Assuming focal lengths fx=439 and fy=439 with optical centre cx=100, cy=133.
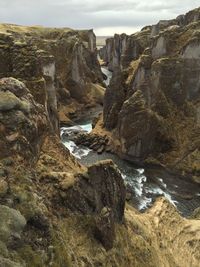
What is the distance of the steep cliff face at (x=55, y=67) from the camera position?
4897 cm

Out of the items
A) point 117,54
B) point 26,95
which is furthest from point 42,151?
point 117,54

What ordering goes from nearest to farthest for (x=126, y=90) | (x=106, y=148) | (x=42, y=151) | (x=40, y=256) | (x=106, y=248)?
1. (x=40, y=256)
2. (x=106, y=248)
3. (x=42, y=151)
4. (x=106, y=148)
5. (x=126, y=90)

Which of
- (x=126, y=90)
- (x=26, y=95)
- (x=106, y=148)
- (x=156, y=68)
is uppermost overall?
(x=26, y=95)

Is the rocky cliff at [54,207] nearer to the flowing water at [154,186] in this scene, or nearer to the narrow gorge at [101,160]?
the narrow gorge at [101,160]

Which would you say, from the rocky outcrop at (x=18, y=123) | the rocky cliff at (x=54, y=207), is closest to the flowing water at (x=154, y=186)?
the rocky cliff at (x=54, y=207)

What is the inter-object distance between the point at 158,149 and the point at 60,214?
5390 cm

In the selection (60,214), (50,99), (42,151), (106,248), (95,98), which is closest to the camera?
(60,214)

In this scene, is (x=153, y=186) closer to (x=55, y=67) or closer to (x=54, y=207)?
(x=54, y=207)

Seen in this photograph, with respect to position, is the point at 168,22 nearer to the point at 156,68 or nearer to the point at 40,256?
the point at 156,68

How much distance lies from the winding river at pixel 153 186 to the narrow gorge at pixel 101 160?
0.17 m

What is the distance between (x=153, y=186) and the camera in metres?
64.5

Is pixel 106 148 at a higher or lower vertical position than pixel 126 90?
lower

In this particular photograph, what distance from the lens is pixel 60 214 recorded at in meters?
22.9

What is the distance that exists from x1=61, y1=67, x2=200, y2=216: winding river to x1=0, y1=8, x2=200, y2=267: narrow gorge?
0.17m
